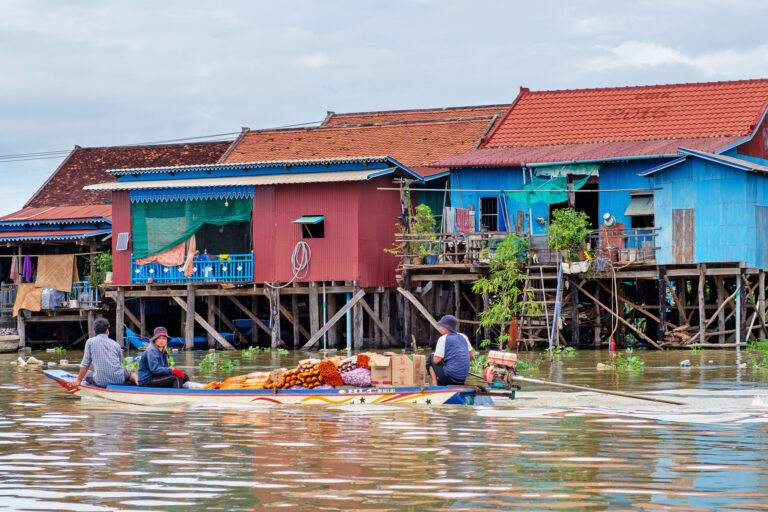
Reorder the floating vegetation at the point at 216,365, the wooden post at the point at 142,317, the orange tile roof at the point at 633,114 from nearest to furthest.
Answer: the floating vegetation at the point at 216,365, the orange tile roof at the point at 633,114, the wooden post at the point at 142,317

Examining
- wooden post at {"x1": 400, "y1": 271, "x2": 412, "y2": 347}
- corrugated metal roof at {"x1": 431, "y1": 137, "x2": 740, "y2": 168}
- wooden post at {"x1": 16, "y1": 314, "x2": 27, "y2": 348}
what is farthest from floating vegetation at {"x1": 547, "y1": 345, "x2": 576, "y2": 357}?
wooden post at {"x1": 16, "y1": 314, "x2": 27, "y2": 348}

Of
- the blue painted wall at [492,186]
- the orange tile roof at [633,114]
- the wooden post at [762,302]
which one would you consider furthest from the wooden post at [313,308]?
the wooden post at [762,302]

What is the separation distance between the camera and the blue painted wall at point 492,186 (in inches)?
1171

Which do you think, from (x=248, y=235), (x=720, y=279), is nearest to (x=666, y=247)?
(x=720, y=279)

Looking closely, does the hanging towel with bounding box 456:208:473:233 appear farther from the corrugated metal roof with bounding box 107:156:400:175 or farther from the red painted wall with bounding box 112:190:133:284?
the red painted wall with bounding box 112:190:133:284

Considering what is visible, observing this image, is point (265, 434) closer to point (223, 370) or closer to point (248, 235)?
point (223, 370)

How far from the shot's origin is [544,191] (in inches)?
1132

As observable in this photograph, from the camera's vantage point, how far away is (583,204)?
98.3 ft

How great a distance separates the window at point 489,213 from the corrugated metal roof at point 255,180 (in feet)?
8.73

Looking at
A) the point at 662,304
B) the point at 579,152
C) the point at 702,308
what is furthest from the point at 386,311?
the point at 702,308

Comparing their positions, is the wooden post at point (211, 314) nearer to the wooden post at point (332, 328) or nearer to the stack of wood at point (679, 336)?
the wooden post at point (332, 328)

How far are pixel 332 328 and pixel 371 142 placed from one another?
764cm

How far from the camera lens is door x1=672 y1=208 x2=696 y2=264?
27.0m

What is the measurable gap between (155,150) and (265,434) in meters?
31.0
